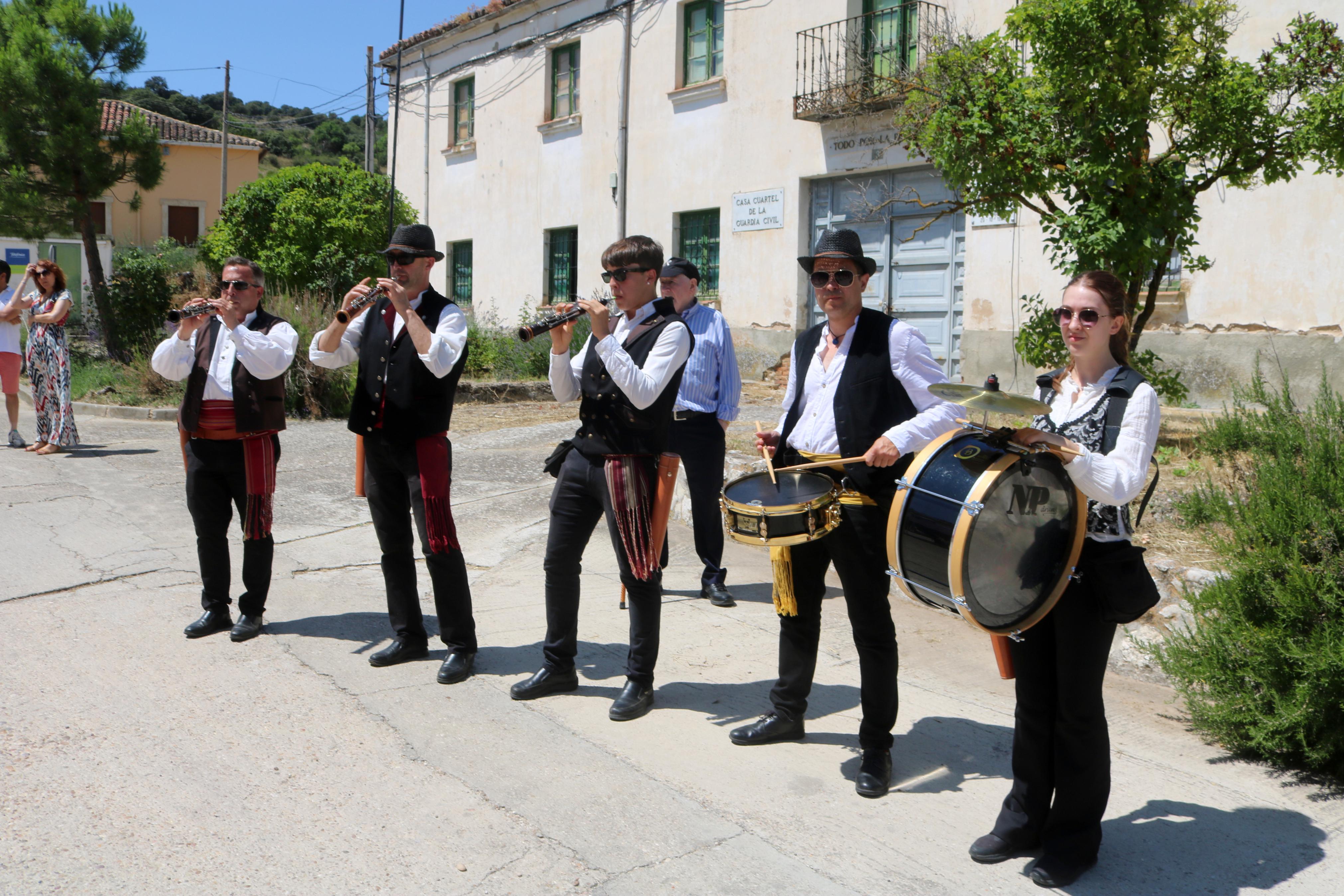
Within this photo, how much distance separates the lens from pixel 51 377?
1066 cm

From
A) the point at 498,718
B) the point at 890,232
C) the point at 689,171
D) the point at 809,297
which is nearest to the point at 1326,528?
the point at 498,718

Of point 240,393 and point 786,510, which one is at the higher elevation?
point 240,393

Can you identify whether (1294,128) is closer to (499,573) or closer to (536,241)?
(499,573)

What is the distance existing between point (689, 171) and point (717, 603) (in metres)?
13.1

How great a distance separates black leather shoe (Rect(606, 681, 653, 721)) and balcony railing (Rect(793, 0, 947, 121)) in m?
11.1

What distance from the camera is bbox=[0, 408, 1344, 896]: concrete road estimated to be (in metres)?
3.32

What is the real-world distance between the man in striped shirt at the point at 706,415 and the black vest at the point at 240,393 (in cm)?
222

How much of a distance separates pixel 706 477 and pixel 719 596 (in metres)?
0.71

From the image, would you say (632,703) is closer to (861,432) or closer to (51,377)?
(861,432)

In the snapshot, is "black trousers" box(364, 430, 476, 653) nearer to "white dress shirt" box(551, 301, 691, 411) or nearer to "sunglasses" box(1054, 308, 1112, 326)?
"white dress shirt" box(551, 301, 691, 411)

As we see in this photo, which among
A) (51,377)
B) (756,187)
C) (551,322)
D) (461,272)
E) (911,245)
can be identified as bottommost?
(51,377)

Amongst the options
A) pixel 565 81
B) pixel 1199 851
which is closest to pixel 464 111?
pixel 565 81

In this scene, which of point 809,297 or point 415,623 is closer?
point 415,623

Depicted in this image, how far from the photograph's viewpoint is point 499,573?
7172mm
